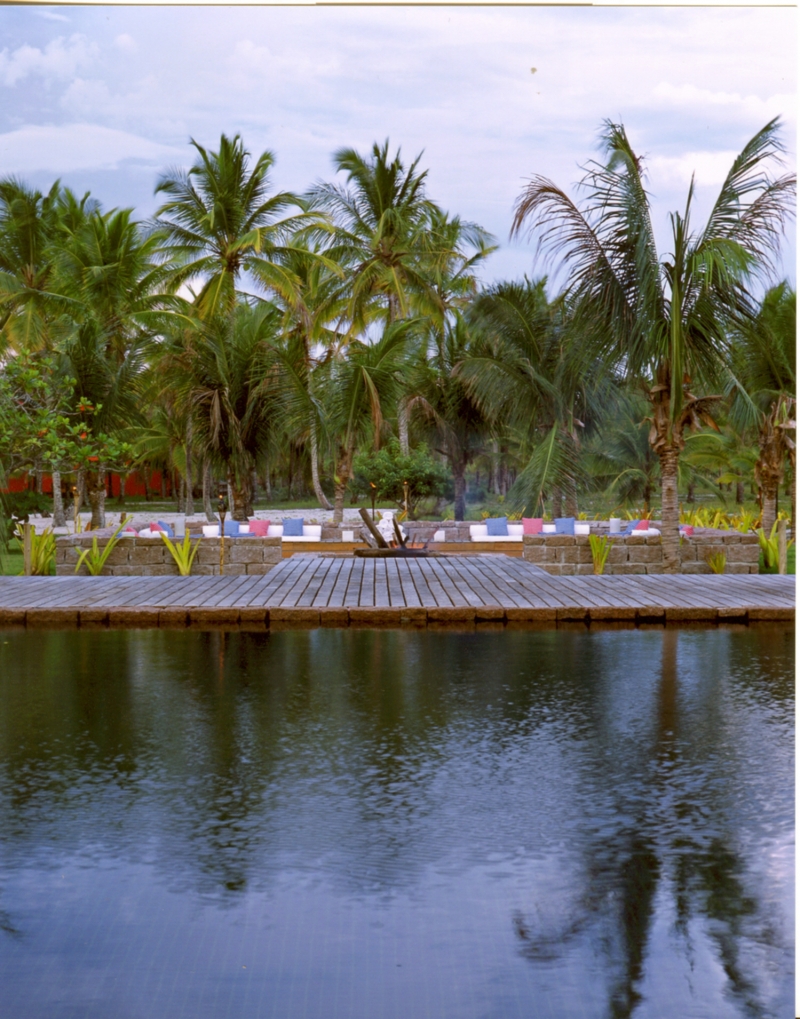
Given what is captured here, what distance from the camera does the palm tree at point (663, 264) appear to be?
15.3m

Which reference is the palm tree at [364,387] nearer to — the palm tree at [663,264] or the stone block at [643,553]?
the stone block at [643,553]

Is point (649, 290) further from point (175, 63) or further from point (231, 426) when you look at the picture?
point (175, 63)

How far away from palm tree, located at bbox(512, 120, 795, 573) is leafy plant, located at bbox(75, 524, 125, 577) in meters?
6.97

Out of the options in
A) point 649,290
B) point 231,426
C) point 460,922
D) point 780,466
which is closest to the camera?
point 460,922

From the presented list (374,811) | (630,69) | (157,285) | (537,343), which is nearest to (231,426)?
(537,343)

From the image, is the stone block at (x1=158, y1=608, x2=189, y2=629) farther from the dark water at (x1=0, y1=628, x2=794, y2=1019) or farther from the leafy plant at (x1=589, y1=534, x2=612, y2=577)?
the leafy plant at (x1=589, y1=534, x2=612, y2=577)

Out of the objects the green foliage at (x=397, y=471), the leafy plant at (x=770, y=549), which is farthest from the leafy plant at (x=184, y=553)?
the green foliage at (x=397, y=471)

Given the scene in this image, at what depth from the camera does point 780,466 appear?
23344 millimetres

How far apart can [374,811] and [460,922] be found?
4.69ft

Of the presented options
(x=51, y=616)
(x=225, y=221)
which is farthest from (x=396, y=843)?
(x=225, y=221)

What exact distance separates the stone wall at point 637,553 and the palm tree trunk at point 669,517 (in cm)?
26

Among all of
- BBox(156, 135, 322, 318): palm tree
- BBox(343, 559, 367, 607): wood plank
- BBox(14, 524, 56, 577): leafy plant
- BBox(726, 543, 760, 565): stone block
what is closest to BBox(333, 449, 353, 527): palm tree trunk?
BBox(156, 135, 322, 318): palm tree

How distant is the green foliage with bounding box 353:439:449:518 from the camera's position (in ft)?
98.9

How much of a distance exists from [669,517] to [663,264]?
3455 millimetres
